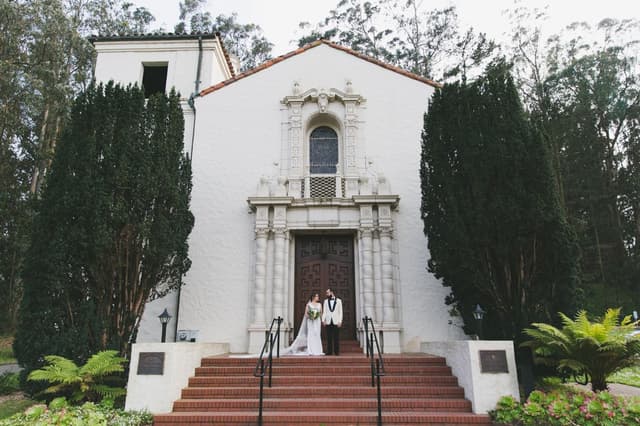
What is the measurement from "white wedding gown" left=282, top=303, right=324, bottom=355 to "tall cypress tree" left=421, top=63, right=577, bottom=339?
2851 millimetres

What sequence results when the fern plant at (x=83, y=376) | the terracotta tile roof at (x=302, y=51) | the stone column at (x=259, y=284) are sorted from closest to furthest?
1. the fern plant at (x=83, y=376)
2. the stone column at (x=259, y=284)
3. the terracotta tile roof at (x=302, y=51)

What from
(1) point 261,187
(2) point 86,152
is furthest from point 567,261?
(2) point 86,152

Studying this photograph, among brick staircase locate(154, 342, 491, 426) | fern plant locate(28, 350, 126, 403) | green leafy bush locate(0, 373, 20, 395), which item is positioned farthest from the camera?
green leafy bush locate(0, 373, 20, 395)

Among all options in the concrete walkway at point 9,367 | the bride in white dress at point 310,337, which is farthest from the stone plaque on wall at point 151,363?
the concrete walkway at point 9,367

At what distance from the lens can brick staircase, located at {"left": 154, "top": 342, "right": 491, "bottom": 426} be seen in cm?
625

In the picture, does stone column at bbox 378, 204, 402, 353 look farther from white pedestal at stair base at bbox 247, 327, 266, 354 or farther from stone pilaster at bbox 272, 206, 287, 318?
white pedestal at stair base at bbox 247, 327, 266, 354

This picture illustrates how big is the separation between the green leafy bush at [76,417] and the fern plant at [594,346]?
6.42 meters

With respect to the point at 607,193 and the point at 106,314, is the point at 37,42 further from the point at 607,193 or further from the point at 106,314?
the point at 607,193

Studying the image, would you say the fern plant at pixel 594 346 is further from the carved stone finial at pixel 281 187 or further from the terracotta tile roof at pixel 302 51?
the terracotta tile roof at pixel 302 51

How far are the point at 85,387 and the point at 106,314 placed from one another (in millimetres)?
1540

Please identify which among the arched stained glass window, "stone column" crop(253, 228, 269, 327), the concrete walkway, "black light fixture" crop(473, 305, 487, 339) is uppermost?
the arched stained glass window

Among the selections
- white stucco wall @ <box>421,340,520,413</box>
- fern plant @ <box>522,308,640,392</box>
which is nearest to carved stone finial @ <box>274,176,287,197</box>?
white stucco wall @ <box>421,340,520,413</box>

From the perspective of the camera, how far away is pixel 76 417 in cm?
561

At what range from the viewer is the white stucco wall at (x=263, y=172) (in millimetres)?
10477
